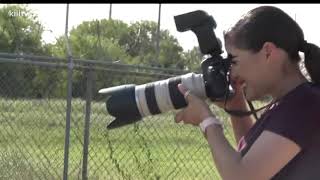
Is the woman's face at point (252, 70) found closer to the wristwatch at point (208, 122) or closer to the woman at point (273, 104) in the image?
the woman at point (273, 104)

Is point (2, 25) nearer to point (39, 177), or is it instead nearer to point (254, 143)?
point (39, 177)

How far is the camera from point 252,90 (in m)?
2.28

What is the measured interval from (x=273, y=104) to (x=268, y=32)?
10.0 inches

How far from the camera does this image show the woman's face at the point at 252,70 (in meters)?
2.22

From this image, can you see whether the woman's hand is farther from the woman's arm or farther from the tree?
the tree

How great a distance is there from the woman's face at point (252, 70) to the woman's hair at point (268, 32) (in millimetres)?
22

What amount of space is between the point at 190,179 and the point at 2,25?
108ft

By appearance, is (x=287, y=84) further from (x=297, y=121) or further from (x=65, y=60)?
(x=65, y=60)

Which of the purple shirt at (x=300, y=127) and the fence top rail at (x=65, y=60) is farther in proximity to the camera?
the fence top rail at (x=65, y=60)

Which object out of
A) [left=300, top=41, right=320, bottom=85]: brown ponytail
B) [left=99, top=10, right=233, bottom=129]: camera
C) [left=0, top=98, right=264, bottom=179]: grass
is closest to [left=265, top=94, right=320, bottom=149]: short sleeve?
[left=300, top=41, right=320, bottom=85]: brown ponytail

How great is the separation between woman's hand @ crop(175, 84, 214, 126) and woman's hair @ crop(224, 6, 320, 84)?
0.24m

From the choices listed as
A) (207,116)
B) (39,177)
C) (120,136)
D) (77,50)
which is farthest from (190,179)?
(77,50)

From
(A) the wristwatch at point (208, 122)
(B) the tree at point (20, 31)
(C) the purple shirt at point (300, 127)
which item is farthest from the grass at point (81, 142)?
(B) the tree at point (20, 31)

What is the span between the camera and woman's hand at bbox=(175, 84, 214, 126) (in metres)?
2.32
